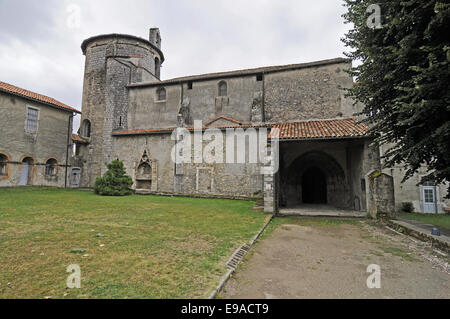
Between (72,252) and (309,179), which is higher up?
(309,179)

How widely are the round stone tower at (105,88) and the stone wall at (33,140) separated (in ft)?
6.76

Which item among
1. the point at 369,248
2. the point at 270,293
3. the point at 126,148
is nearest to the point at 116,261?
the point at 270,293

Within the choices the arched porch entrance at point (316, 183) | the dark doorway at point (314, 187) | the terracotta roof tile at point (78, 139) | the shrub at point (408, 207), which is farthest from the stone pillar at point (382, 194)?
the terracotta roof tile at point (78, 139)

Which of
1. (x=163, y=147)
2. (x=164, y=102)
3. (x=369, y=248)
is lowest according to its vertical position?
(x=369, y=248)

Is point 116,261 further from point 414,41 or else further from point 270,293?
point 414,41

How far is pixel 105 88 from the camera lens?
74.0ft

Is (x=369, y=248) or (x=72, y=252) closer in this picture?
(x=72, y=252)

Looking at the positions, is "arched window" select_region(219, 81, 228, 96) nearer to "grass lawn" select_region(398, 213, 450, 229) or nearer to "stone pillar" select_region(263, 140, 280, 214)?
"stone pillar" select_region(263, 140, 280, 214)

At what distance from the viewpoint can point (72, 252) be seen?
4.28 metres
